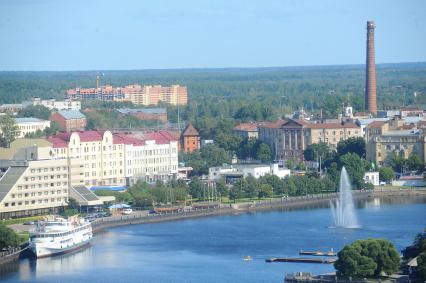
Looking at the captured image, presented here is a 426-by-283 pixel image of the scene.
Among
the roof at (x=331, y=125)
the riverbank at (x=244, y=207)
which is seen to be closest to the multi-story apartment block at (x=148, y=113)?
the roof at (x=331, y=125)

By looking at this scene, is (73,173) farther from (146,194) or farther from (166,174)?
(166,174)

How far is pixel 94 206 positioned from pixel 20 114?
1057 inches

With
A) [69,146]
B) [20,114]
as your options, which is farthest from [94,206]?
[20,114]

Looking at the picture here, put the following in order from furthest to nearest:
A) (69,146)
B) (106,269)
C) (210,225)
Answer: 1. (69,146)
2. (210,225)
3. (106,269)

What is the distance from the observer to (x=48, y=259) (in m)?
32.7

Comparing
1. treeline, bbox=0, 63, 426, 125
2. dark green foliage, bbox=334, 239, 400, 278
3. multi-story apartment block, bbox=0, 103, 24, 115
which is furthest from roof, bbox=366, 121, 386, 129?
dark green foliage, bbox=334, 239, 400, 278

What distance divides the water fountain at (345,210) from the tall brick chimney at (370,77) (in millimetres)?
20792

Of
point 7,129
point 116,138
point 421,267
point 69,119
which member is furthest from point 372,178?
point 421,267

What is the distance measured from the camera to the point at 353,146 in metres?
50.9

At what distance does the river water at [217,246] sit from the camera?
29.7m

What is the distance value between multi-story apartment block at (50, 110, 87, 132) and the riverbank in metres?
18.8

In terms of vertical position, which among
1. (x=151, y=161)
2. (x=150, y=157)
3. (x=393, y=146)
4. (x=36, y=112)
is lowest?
(x=151, y=161)

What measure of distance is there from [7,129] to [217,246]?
20798 mm

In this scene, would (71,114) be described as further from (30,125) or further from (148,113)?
(148,113)
